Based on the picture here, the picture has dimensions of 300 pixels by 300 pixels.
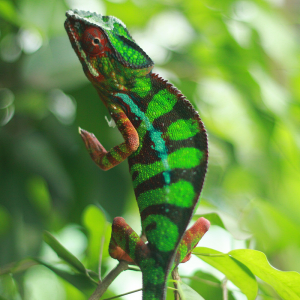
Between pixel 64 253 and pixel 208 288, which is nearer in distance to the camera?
pixel 64 253

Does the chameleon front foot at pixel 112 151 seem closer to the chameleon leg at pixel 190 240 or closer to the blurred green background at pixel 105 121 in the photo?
the chameleon leg at pixel 190 240

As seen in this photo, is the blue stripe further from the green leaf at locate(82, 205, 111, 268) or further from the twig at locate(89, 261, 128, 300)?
the green leaf at locate(82, 205, 111, 268)

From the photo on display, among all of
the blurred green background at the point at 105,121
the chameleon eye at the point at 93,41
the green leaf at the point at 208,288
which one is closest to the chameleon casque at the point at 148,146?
the chameleon eye at the point at 93,41

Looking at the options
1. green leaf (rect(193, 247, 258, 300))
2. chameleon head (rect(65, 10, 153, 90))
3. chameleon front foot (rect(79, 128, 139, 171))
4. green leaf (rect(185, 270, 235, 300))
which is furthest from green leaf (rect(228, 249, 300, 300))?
chameleon head (rect(65, 10, 153, 90))

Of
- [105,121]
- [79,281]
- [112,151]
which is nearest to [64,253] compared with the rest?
[79,281]

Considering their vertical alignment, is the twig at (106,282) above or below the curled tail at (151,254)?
below

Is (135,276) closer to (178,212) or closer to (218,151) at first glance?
(218,151)

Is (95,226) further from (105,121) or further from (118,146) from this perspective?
(105,121)
